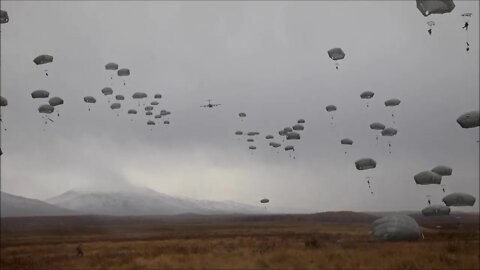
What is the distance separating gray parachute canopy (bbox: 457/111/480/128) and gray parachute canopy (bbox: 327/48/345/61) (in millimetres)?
14244

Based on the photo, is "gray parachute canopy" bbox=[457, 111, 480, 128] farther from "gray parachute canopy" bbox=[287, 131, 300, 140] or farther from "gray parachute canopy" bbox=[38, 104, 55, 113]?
"gray parachute canopy" bbox=[38, 104, 55, 113]

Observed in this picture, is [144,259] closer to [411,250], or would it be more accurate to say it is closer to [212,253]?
[212,253]

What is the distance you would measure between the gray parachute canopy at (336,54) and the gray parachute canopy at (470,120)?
14.2 meters

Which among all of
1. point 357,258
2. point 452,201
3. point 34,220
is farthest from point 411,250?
point 34,220

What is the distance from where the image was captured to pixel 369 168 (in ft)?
178

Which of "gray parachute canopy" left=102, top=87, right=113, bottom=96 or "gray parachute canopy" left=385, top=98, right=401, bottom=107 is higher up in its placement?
"gray parachute canopy" left=102, top=87, right=113, bottom=96

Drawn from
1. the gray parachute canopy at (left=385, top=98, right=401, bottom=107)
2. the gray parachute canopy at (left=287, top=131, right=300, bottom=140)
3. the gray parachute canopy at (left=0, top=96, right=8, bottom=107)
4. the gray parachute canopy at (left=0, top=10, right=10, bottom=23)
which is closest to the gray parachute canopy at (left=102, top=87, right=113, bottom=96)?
the gray parachute canopy at (left=0, top=96, right=8, bottom=107)

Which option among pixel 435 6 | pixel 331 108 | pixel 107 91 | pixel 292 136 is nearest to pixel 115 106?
pixel 107 91

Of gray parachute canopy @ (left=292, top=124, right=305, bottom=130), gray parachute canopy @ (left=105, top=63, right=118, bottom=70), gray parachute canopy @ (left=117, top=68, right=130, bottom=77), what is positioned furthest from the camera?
gray parachute canopy @ (left=292, top=124, right=305, bottom=130)

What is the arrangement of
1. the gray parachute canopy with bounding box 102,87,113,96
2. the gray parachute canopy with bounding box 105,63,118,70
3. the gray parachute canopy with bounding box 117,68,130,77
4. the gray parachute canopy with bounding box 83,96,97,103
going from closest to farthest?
1. the gray parachute canopy with bounding box 105,63,118,70
2. the gray parachute canopy with bounding box 117,68,130,77
3. the gray parachute canopy with bounding box 83,96,97,103
4. the gray parachute canopy with bounding box 102,87,113,96

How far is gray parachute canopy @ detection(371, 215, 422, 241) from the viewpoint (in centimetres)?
4209

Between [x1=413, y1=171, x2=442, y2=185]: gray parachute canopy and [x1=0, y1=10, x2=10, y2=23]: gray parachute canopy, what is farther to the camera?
[x1=413, y1=171, x2=442, y2=185]: gray parachute canopy

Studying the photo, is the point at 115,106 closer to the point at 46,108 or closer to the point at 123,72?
the point at 123,72

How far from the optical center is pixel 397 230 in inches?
1657
